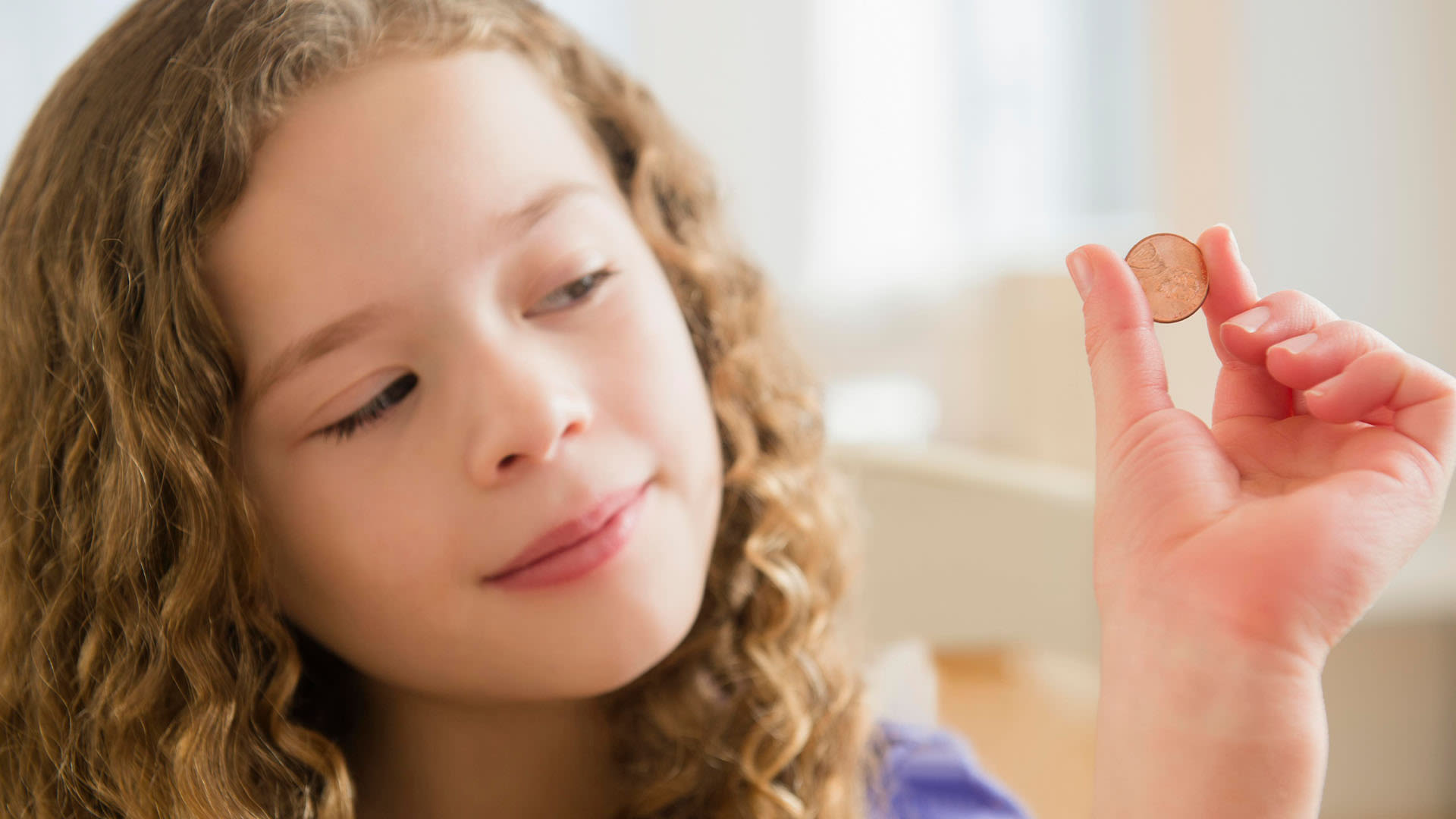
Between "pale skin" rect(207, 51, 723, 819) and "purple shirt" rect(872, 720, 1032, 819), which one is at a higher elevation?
"pale skin" rect(207, 51, 723, 819)

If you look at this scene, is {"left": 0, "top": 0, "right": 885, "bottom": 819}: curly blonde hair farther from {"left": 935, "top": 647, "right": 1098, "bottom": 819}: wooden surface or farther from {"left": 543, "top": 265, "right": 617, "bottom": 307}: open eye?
{"left": 935, "top": 647, "right": 1098, "bottom": 819}: wooden surface

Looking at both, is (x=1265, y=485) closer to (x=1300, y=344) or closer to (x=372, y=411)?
(x=1300, y=344)

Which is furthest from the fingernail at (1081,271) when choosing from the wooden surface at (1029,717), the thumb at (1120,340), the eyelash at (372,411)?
the wooden surface at (1029,717)

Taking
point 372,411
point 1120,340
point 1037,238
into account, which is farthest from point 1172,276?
point 1037,238

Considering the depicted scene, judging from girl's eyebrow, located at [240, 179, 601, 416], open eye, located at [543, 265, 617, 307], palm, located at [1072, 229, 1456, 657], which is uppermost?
girl's eyebrow, located at [240, 179, 601, 416]

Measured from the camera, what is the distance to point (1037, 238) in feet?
15.7

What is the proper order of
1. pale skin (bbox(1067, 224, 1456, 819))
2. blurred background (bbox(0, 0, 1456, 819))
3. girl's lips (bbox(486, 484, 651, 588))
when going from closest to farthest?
pale skin (bbox(1067, 224, 1456, 819)), girl's lips (bbox(486, 484, 651, 588)), blurred background (bbox(0, 0, 1456, 819))

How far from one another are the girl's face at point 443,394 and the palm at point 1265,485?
0.32 m

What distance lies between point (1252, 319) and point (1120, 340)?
71mm

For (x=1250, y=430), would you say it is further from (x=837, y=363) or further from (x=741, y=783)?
(x=837, y=363)

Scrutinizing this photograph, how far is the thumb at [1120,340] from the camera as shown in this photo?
72cm

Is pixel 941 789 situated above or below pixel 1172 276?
below

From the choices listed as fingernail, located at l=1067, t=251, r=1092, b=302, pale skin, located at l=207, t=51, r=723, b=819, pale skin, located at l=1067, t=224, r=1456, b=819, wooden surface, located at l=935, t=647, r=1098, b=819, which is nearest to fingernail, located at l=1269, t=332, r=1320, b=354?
pale skin, located at l=1067, t=224, r=1456, b=819

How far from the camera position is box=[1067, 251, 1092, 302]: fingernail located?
73cm
